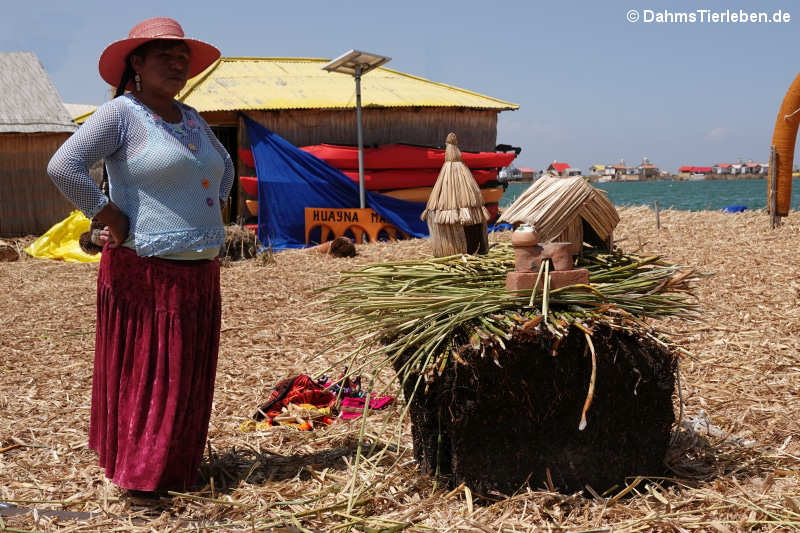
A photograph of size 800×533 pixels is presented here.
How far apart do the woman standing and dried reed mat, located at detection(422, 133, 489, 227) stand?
1.32 metres

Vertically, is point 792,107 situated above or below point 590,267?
above

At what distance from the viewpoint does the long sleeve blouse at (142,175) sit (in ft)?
10.5

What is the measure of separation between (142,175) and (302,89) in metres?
11.1

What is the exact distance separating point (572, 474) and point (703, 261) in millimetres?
5916

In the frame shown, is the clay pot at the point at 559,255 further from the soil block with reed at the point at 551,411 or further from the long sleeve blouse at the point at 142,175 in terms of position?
the long sleeve blouse at the point at 142,175

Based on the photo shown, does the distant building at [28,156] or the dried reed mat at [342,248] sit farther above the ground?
the distant building at [28,156]

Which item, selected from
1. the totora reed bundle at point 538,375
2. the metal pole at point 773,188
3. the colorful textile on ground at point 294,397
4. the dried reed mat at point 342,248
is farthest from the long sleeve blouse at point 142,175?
the metal pole at point 773,188

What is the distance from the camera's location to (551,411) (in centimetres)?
306

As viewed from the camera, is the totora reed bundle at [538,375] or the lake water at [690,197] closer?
the totora reed bundle at [538,375]

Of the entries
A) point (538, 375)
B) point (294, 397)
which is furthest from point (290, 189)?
point (538, 375)

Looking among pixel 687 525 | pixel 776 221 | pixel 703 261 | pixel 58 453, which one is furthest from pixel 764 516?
→ pixel 776 221

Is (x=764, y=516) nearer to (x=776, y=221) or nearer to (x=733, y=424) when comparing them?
(x=733, y=424)

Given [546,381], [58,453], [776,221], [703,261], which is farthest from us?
[776,221]

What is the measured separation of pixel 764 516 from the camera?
113 inches
